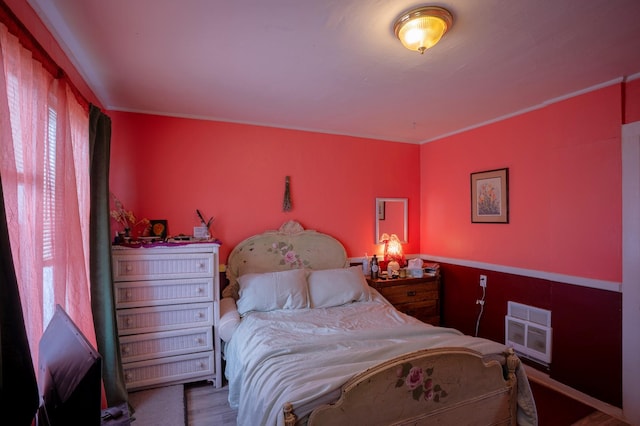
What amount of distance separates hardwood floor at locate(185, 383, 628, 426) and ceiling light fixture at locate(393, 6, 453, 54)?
263 cm

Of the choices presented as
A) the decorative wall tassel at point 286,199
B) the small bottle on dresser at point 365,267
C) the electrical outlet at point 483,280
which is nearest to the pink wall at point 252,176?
the decorative wall tassel at point 286,199

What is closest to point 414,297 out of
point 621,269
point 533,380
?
point 533,380

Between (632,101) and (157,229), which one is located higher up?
(632,101)

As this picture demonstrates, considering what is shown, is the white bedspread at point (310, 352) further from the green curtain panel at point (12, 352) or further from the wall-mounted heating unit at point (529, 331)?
the wall-mounted heating unit at point (529, 331)

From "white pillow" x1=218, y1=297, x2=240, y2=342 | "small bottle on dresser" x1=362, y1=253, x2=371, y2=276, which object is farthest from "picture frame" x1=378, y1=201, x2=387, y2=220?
"white pillow" x1=218, y1=297, x2=240, y2=342

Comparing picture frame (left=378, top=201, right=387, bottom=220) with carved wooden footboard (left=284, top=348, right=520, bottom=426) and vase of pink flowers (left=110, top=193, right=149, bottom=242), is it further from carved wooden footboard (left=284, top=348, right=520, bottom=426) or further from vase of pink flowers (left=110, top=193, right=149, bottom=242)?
vase of pink flowers (left=110, top=193, right=149, bottom=242)

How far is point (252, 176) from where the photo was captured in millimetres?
3359

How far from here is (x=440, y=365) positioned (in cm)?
157

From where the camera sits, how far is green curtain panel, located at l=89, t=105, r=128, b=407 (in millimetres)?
2127

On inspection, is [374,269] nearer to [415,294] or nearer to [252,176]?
[415,294]

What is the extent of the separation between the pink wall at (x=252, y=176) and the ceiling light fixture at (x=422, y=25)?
2036 mm

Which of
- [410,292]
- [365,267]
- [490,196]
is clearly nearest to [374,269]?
[365,267]

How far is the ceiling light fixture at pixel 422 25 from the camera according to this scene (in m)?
1.53

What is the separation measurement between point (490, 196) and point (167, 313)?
10.6ft
